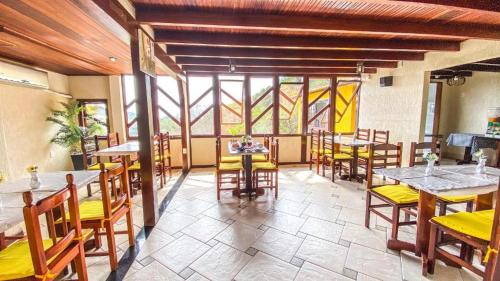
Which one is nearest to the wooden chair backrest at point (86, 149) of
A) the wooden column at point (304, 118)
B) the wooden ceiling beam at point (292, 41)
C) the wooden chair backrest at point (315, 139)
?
the wooden ceiling beam at point (292, 41)

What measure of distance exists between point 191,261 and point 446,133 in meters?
7.62

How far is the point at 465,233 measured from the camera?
151 cm

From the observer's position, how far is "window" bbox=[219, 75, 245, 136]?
17.2ft

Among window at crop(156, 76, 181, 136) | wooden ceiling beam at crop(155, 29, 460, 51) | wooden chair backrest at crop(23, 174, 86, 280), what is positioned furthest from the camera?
window at crop(156, 76, 181, 136)

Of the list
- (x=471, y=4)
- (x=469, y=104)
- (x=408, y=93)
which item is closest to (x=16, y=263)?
(x=471, y=4)

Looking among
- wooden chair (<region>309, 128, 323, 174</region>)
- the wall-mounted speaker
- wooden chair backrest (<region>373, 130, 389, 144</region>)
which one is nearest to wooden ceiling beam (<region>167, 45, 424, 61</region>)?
Answer: the wall-mounted speaker

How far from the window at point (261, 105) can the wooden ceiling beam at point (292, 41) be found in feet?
7.60

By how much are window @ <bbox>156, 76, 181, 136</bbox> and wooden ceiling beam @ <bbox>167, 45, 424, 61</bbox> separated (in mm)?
1897

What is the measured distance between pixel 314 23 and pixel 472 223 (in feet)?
7.40

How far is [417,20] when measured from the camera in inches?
98.3

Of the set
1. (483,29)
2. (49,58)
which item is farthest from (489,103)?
(49,58)

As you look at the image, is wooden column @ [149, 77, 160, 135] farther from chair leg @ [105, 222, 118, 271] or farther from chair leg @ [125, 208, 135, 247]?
chair leg @ [105, 222, 118, 271]

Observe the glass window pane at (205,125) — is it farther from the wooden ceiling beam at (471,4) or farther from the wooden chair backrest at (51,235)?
the wooden ceiling beam at (471,4)

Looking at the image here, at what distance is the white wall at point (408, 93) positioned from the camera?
324 cm
